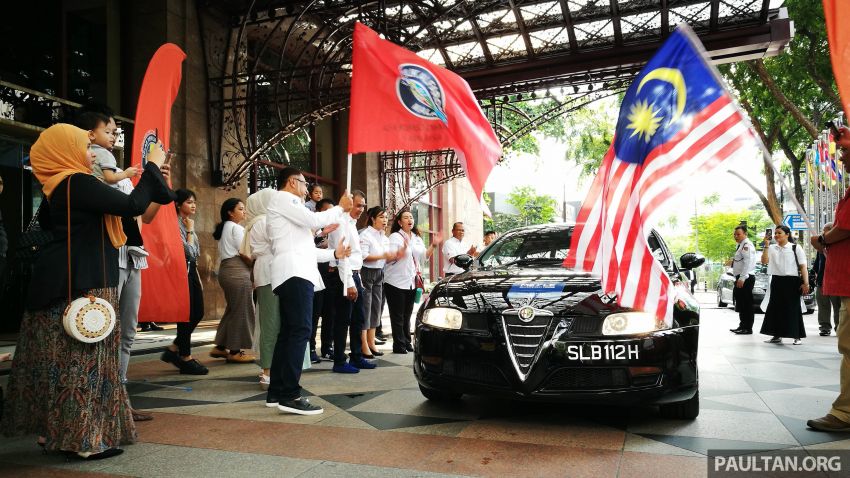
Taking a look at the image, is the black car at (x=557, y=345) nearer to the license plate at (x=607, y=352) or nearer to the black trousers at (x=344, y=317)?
the license plate at (x=607, y=352)

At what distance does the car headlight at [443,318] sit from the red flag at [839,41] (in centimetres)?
268

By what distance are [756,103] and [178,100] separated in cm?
1520

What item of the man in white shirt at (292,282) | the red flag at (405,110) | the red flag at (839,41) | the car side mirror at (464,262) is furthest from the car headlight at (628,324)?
the man in white shirt at (292,282)

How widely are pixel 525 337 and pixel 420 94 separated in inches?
88.7

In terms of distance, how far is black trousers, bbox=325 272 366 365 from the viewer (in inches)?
272

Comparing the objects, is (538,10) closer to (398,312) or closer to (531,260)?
(398,312)

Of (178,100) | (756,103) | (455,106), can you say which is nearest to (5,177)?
(178,100)

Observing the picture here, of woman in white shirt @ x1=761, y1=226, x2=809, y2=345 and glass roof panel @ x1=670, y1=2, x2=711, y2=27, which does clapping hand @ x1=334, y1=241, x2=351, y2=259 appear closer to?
woman in white shirt @ x1=761, y1=226, x2=809, y2=345

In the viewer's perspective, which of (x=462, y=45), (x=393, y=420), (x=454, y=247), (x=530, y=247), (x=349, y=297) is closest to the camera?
(x=393, y=420)

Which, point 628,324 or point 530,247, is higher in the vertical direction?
point 530,247

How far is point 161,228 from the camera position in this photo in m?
5.69

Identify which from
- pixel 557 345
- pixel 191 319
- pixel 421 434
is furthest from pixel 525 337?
pixel 191 319

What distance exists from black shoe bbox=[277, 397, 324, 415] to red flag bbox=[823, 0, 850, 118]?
397cm

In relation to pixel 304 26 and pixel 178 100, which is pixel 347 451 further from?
pixel 304 26
